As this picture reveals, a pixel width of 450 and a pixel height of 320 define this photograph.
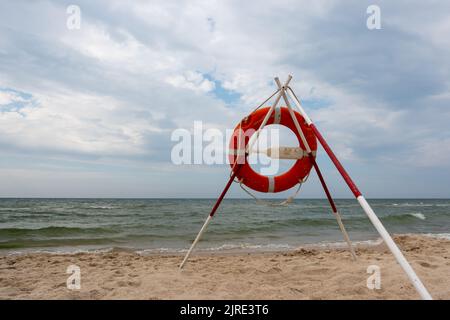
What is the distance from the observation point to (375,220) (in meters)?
2.31

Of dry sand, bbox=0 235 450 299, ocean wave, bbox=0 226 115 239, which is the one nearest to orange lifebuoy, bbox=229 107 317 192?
dry sand, bbox=0 235 450 299

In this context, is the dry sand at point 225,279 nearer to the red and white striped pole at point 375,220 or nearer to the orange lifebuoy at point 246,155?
the red and white striped pole at point 375,220

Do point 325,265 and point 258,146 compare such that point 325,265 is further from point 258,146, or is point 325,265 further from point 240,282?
point 258,146

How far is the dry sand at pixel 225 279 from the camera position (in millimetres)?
2857

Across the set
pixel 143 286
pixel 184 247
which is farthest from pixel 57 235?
pixel 143 286

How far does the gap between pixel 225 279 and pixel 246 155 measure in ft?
4.68

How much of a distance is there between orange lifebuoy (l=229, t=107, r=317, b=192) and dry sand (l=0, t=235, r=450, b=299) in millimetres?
1084

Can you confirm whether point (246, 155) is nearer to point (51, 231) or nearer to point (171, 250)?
point (171, 250)

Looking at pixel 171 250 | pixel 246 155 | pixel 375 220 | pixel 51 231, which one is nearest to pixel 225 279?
pixel 246 155

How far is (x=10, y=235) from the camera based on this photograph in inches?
321

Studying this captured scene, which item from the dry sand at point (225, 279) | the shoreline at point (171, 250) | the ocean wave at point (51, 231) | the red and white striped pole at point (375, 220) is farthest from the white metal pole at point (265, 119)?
the ocean wave at point (51, 231)

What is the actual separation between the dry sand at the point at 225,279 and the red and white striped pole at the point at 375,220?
79cm

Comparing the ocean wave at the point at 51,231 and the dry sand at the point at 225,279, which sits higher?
the dry sand at the point at 225,279
